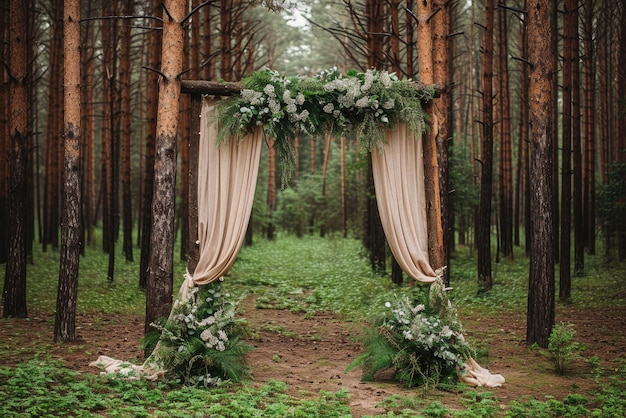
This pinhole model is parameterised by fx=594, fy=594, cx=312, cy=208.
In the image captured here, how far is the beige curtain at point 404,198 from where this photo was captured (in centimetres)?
740

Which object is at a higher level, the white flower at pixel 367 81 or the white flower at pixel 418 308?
the white flower at pixel 367 81

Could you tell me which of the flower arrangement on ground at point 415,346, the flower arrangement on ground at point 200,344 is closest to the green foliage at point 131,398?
the flower arrangement on ground at point 200,344

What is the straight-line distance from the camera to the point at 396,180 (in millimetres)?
7492

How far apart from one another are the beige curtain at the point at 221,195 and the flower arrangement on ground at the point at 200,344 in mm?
357

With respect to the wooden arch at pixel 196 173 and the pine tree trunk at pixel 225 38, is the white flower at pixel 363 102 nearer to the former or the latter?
the wooden arch at pixel 196 173

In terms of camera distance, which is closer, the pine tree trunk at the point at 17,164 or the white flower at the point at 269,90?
the white flower at the point at 269,90

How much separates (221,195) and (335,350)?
295 cm

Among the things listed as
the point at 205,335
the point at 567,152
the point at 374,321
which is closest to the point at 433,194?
the point at 374,321

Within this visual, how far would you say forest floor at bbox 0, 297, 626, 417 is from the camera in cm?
647

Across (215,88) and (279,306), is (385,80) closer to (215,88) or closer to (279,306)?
(215,88)

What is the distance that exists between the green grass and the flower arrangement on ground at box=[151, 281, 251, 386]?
26 cm

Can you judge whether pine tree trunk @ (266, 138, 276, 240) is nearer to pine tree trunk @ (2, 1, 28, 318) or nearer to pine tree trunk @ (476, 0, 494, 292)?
pine tree trunk @ (476, 0, 494, 292)

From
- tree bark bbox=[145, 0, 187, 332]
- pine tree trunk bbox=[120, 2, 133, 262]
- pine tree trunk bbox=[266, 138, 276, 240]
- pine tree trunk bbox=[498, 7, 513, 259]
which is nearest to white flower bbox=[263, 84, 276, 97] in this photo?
tree bark bbox=[145, 0, 187, 332]

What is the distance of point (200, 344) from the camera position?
6727mm
